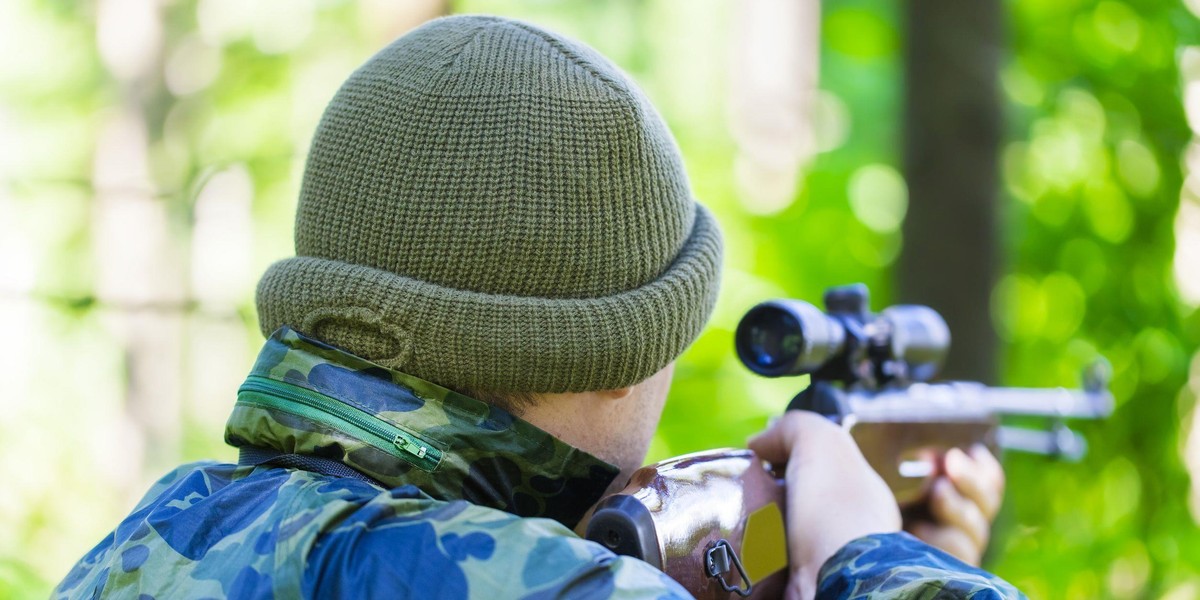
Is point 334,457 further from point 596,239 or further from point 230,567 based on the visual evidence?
point 596,239

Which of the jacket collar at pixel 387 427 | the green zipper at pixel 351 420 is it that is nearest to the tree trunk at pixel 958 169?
the jacket collar at pixel 387 427

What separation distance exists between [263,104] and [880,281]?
256 inches

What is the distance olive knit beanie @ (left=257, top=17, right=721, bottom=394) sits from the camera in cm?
170

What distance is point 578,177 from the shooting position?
1.74 m

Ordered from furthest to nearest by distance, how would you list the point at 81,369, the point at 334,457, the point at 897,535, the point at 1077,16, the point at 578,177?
the point at 81,369, the point at 1077,16, the point at 897,535, the point at 578,177, the point at 334,457

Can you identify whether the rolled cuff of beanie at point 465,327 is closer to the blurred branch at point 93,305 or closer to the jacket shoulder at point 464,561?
the jacket shoulder at point 464,561

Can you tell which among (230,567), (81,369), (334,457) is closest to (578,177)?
(334,457)

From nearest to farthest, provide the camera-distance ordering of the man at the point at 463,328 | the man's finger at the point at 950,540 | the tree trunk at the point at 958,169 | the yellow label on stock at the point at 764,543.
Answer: the man at the point at 463,328 → the yellow label on stock at the point at 764,543 → the man's finger at the point at 950,540 → the tree trunk at the point at 958,169

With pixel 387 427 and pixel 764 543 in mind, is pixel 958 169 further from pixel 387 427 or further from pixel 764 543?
pixel 387 427

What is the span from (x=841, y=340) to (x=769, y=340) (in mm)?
205

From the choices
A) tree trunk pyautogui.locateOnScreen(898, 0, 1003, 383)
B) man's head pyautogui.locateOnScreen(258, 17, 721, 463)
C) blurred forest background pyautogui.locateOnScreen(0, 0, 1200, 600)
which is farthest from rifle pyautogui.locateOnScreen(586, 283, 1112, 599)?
blurred forest background pyautogui.locateOnScreen(0, 0, 1200, 600)

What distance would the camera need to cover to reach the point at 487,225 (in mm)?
1705

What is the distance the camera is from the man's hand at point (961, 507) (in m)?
2.76

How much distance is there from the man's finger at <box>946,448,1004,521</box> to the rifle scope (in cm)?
23
